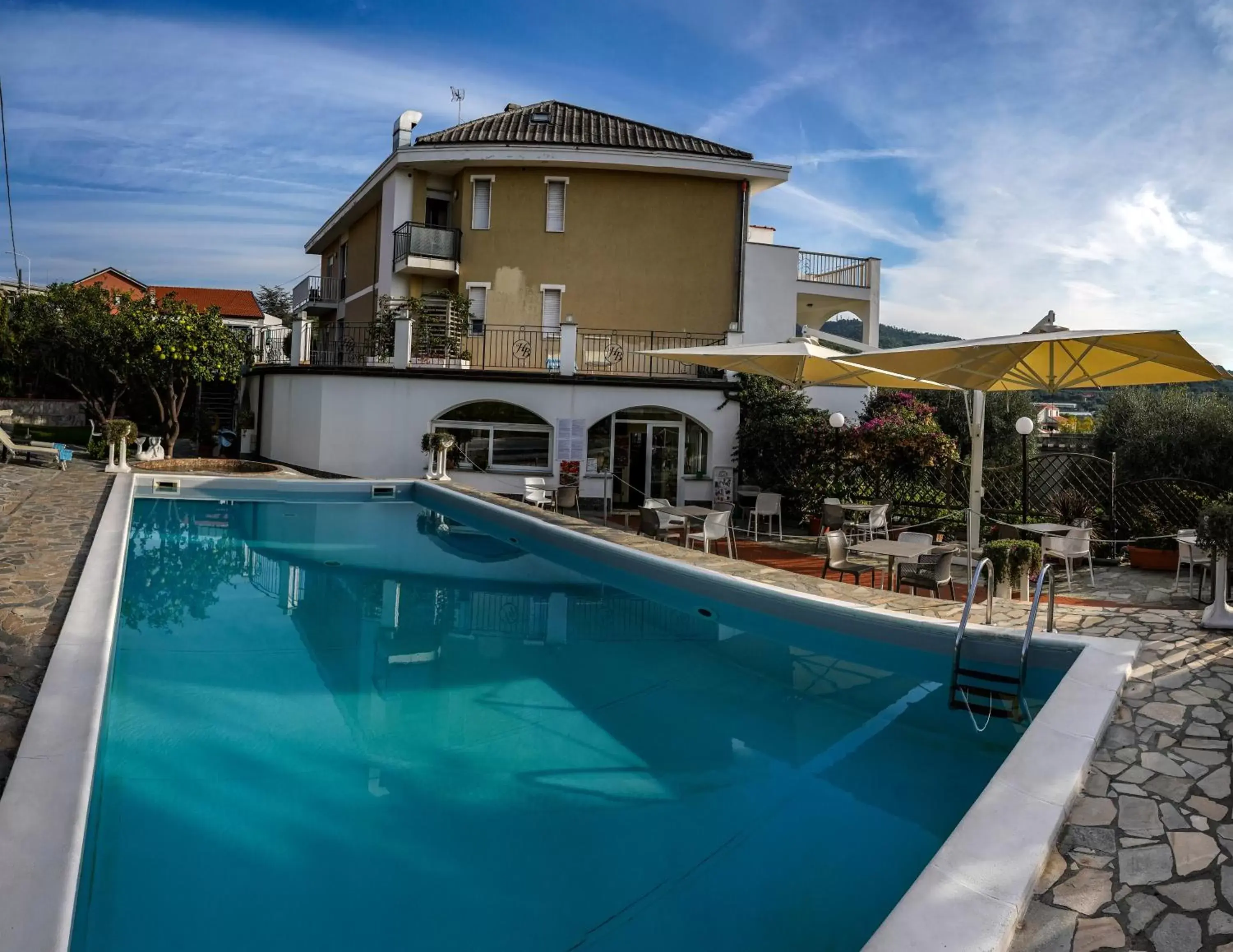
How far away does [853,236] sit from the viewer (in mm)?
25578

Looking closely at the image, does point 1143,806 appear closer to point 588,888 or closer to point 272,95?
point 588,888

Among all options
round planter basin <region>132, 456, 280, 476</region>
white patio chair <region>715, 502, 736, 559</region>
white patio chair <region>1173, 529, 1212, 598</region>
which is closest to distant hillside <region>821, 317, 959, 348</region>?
white patio chair <region>715, 502, 736, 559</region>

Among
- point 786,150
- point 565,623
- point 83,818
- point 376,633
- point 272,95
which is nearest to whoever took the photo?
point 83,818

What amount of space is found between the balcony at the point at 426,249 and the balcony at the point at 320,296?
728 cm

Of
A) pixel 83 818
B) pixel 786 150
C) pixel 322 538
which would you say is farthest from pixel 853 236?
pixel 83 818

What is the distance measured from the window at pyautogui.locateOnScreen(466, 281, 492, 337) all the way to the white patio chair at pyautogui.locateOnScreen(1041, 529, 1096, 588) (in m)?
16.2

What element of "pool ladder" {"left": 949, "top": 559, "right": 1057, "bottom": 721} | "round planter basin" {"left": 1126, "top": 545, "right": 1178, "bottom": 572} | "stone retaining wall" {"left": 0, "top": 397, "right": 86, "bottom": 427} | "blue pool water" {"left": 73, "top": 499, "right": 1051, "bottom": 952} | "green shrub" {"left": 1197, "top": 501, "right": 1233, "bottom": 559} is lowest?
A: "blue pool water" {"left": 73, "top": 499, "right": 1051, "bottom": 952}

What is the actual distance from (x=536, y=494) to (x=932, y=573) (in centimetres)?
856

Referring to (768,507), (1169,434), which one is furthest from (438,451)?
(1169,434)

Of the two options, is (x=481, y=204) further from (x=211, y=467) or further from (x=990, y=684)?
(x=990, y=684)

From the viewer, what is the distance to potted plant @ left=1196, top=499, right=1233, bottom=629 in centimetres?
679

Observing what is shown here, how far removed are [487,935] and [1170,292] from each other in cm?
1589

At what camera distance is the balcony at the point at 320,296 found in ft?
98.9

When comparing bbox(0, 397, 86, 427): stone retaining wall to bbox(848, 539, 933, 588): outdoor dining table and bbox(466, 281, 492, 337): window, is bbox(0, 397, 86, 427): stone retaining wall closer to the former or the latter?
bbox(466, 281, 492, 337): window
